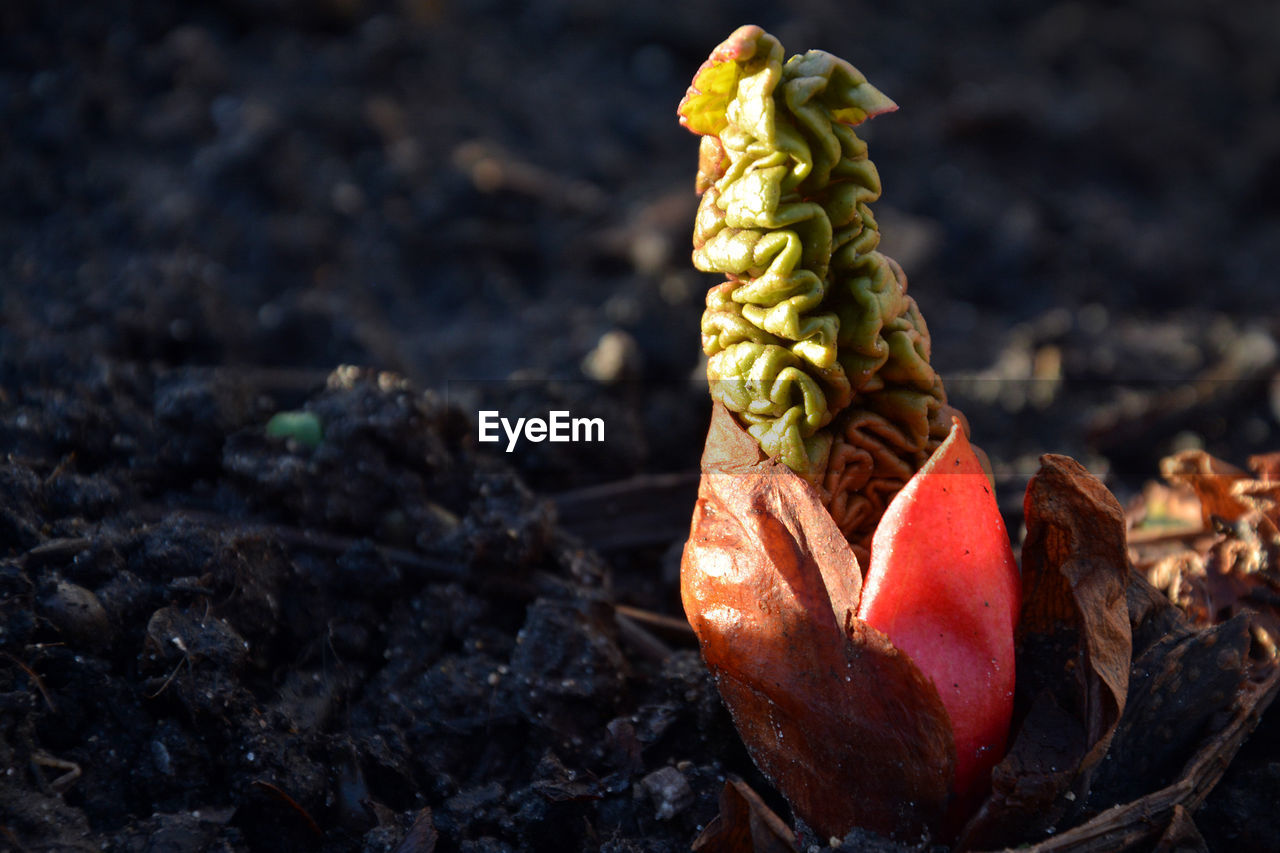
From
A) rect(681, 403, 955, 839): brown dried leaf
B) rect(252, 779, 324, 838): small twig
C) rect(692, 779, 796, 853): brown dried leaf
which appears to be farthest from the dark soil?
rect(681, 403, 955, 839): brown dried leaf

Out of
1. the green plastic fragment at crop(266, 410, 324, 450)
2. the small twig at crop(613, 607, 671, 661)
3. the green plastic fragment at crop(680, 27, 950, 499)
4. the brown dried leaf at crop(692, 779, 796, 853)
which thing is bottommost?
the brown dried leaf at crop(692, 779, 796, 853)

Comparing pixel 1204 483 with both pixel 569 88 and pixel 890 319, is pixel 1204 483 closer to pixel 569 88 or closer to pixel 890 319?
pixel 890 319

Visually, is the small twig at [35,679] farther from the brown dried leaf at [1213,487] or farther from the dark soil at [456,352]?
the brown dried leaf at [1213,487]

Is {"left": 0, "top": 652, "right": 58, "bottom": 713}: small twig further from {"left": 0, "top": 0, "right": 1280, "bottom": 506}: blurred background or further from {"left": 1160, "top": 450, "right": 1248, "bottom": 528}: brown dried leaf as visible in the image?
{"left": 1160, "top": 450, "right": 1248, "bottom": 528}: brown dried leaf

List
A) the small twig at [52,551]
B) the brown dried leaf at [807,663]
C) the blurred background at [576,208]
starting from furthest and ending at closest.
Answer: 1. the blurred background at [576,208]
2. the small twig at [52,551]
3. the brown dried leaf at [807,663]

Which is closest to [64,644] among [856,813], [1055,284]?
[856,813]

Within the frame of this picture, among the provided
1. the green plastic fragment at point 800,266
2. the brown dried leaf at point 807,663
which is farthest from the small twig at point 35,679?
the green plastic fragment at point 800,266
